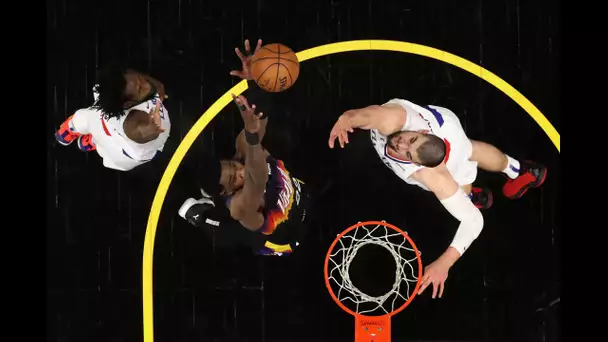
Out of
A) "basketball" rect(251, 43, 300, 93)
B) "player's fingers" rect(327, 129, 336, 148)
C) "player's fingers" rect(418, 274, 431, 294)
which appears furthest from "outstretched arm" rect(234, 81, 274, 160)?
"player's fingers" rect(418, 274, 431, 294)

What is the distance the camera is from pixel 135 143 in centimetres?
384

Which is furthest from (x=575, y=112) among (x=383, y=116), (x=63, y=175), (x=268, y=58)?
(x=63, y=175)

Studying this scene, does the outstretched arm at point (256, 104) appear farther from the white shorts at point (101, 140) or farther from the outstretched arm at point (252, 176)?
the white shorts at point (101, 140)

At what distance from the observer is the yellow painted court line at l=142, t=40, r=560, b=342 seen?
4.00 metres

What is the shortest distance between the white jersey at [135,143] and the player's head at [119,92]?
4cm

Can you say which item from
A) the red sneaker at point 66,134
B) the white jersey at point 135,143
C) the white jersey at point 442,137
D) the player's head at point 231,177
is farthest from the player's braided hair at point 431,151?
the red sneaker at point 66,134

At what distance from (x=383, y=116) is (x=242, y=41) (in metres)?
1.25

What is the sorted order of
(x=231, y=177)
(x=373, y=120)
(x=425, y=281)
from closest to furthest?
(x=231, y=177)
(x=373, y=120)
(x=425, y=281)

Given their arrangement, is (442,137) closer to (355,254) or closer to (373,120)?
(373,120)

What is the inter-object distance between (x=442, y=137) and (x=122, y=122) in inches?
92.0

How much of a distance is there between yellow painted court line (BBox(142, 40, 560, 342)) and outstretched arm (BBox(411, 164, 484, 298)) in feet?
2.80

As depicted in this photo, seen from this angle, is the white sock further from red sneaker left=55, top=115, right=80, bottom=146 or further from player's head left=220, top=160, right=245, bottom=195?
red sneaker left=55, top=115, right=80, bottom=146

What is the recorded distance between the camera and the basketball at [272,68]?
341cm

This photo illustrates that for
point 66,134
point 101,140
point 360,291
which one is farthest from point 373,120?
point 66,134
